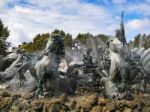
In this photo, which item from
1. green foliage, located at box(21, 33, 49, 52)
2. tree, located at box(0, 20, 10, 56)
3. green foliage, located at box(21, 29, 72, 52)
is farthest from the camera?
green foliage, located at box(21, 33, 49, 52)

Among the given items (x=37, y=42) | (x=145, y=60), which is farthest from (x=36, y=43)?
(x=145, y=60)

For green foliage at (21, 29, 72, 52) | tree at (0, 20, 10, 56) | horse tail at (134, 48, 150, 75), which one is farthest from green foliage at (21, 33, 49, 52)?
horse tail at (134, 48, 150, 75)

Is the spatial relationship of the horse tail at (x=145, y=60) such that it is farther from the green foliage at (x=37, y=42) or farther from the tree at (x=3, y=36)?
the green foliage at (x=37, y=42)

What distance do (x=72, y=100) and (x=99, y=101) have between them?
858 millimetres

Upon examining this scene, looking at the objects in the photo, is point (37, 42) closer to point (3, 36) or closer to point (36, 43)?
point (36, 43)

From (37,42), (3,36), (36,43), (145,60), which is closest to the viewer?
(145,60)

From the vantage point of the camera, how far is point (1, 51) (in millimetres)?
53000

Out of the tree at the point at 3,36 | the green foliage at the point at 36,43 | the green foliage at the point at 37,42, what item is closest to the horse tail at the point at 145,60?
the tree at the point at 3,36

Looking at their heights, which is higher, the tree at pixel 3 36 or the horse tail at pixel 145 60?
the tree at pixel 3 36

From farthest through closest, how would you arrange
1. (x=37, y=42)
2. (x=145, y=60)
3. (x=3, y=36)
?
(x=37, y=42), (x=3, y=36), (x=145, y=60)

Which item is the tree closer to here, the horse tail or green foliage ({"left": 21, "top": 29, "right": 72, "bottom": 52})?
green foliage ({"left": 21, "top": 29, "right": 72, "bottom": 52})

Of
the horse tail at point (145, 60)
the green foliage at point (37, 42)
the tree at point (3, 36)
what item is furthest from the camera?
the green foliage at point (37, 42)

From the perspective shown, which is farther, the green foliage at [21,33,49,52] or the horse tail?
the green foliage at [21,33,49,52]

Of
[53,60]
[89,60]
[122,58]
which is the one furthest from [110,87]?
[89,60]
